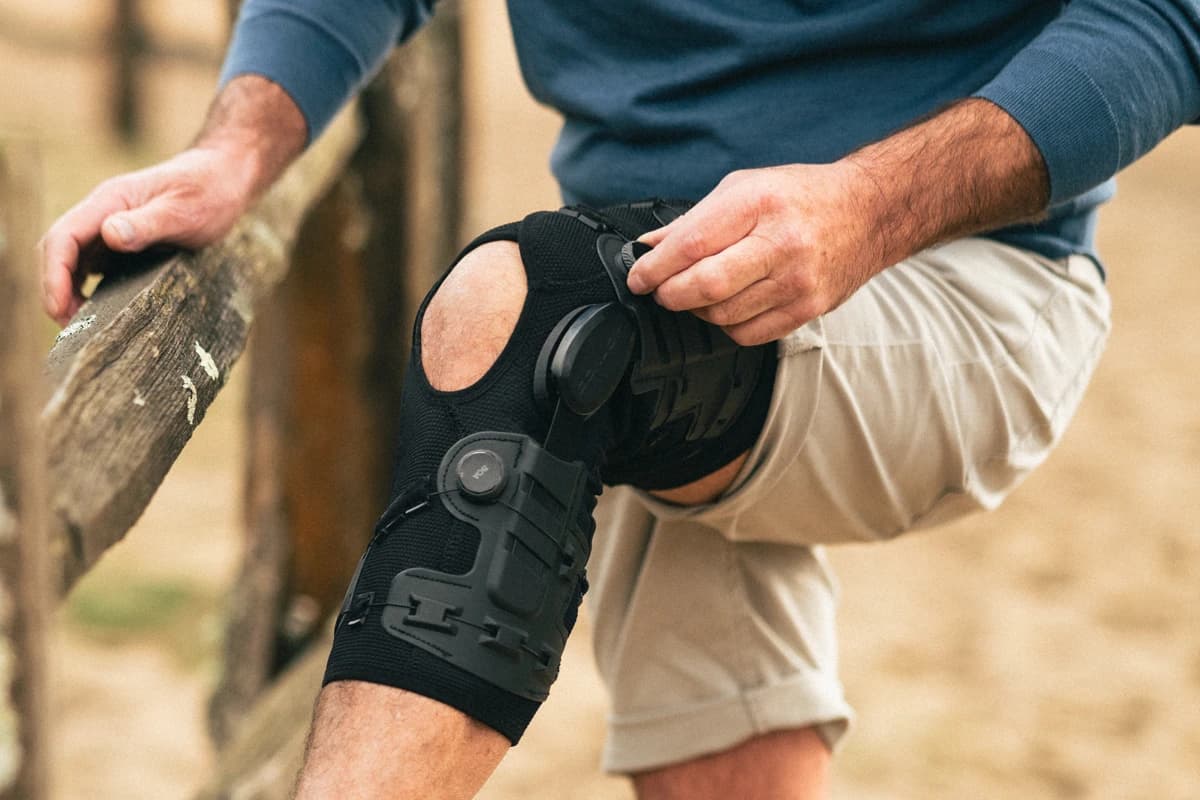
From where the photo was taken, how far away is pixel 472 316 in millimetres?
1137

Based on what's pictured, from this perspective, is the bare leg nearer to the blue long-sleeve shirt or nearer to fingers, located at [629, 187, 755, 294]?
fingers, located at [629, 187, 755, 294]

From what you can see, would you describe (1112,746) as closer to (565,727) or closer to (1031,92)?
(565,727)

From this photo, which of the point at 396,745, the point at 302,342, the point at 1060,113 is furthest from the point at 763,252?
the point at 302,342

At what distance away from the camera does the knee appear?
1119mm

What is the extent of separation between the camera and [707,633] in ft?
5.22

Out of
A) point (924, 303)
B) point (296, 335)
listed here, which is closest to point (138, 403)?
point (924, 303)

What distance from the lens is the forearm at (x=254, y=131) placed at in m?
1.60

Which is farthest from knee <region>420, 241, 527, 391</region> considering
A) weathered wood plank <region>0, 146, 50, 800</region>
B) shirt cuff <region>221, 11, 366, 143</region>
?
shirt cuff <region>221, 11, 366, 143</region>

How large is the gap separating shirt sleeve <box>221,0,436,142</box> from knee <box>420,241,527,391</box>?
629 millimetres

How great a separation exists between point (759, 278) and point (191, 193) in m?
0.66

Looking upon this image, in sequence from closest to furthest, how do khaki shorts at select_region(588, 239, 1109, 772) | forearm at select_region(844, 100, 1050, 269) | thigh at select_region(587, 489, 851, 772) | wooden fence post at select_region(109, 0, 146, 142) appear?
forearm at select_region(844, 100, 1050, 269), khaki shorts at select_region(588, 239, 1109, 772), thigh at select_region(587, 489, 851, 772), wooden fence post at select_region(109, 0, 146, 142)

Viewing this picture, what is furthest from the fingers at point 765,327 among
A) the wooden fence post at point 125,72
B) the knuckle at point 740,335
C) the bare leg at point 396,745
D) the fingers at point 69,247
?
the wooden fence post at point 125,72

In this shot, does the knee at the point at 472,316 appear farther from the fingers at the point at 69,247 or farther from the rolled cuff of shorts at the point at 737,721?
the rolled cuff of shorts at the point at 737,721

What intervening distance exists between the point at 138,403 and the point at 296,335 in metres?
1.53
